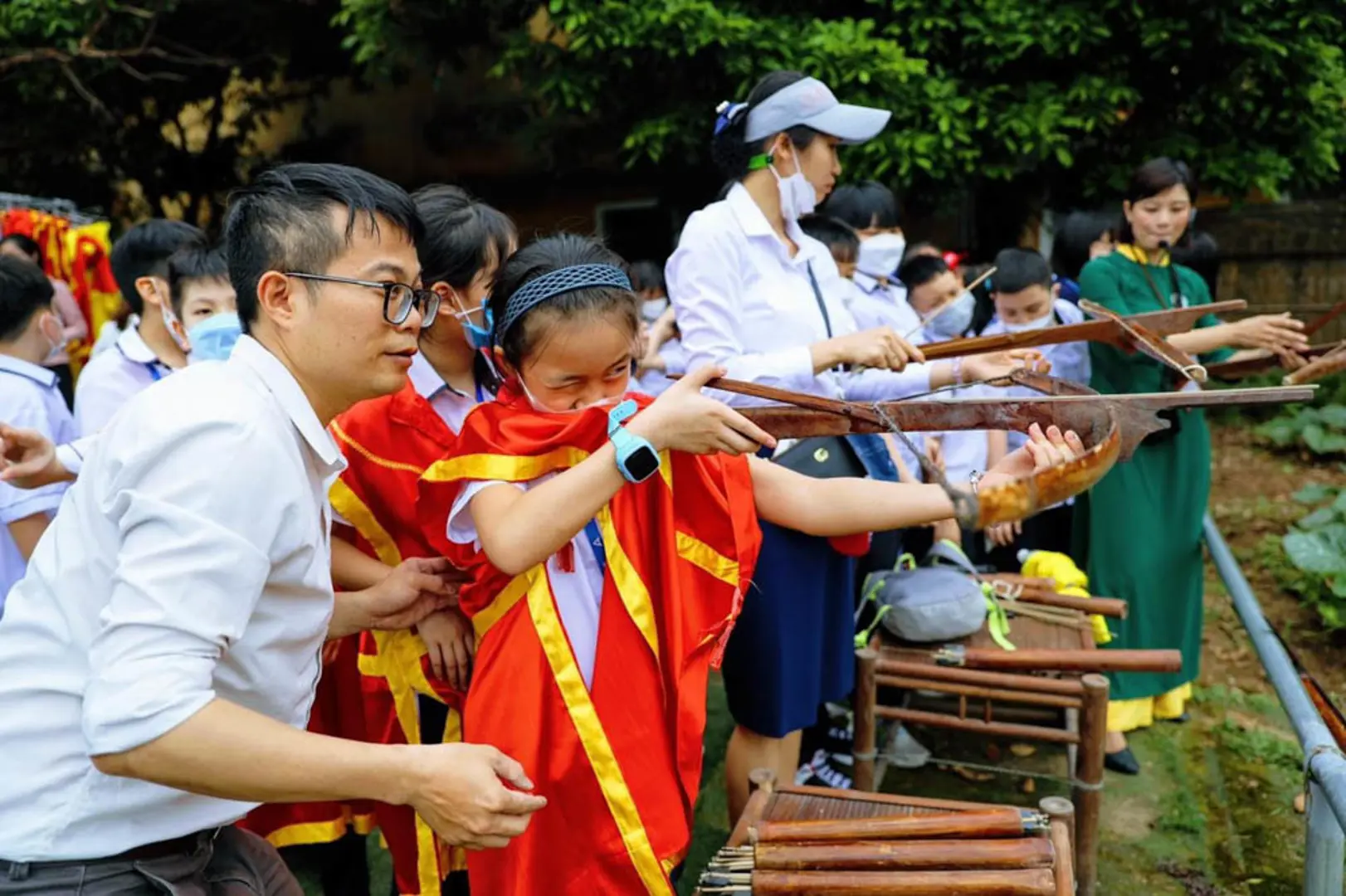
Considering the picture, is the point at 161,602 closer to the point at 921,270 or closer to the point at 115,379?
the point at 115,379

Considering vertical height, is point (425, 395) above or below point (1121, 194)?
below

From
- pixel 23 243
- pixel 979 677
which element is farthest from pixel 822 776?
pixel 23 243

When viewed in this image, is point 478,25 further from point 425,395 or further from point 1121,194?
point 425,395

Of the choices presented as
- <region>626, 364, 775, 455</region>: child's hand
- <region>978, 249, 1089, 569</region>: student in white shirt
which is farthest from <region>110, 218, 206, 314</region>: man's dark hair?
<region>978, 249, 1089, 569</region>: student in white shirt

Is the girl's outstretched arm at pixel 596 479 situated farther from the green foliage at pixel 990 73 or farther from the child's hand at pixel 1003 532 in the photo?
the green foliage at pixel 990 73

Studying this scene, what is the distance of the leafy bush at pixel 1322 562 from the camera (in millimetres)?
5477

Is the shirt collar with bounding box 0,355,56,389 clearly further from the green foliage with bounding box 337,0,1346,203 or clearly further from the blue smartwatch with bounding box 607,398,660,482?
the green foliage with bounding box 337,0,1346,203

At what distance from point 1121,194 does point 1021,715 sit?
19.6ft

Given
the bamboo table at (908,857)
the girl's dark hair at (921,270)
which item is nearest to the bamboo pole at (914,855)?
the bamboo table at (908,857)

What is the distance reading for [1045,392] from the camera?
7.20 ft

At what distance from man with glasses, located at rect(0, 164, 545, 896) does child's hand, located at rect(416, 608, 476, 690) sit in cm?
48

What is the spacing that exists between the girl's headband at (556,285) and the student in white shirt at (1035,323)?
106 inches

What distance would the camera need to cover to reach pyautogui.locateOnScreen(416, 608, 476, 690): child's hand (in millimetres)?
2127

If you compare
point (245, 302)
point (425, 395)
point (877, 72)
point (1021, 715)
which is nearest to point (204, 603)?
point (245, 302)
